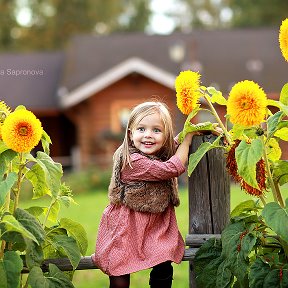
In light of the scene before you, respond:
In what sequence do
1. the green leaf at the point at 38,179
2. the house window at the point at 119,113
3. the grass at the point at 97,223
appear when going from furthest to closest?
the house window at the point at 119,113 → the grass at the point at 97,223 → the green leaf at the point at 38,179

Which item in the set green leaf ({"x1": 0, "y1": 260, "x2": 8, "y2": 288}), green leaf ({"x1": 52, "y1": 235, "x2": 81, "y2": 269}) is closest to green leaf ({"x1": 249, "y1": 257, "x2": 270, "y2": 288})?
green leaf ({"x1": 52, "y1": 235, "x2": 81, "y2": 269})

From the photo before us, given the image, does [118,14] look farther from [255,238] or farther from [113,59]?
[255,238]

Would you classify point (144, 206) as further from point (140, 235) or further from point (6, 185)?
point (6, 185)

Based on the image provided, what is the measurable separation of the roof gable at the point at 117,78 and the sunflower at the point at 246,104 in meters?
18.2

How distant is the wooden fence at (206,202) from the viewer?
12.5ft

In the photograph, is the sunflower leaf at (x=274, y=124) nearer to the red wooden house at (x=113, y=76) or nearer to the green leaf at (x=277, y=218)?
the green leaf at (x=277, y=218)

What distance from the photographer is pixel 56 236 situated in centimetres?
368

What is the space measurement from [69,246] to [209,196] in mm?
690

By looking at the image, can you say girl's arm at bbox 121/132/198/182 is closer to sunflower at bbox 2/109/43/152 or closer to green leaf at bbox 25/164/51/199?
green leaf at bbox 25/164/51/199

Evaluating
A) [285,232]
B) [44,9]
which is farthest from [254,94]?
[44,9]

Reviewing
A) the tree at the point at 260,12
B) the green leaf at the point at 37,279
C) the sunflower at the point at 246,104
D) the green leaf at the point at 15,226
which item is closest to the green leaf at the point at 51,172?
the green leaf at the point at 15,226

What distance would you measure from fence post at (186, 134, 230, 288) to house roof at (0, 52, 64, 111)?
19.8m

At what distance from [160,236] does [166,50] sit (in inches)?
809

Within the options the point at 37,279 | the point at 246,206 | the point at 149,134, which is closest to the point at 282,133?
the point at 246,206
